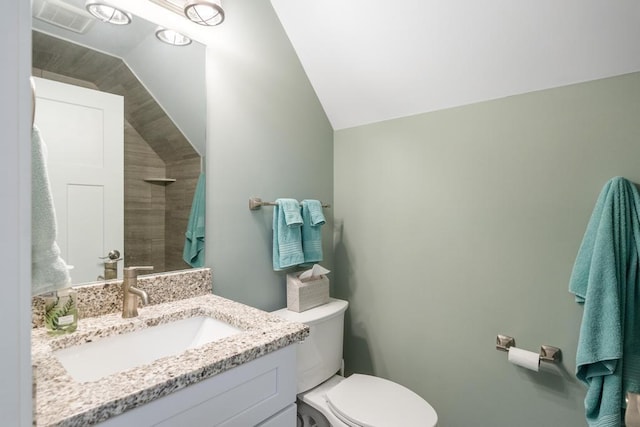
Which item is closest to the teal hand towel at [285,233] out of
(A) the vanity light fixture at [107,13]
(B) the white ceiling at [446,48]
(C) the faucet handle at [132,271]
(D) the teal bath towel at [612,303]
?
(C) the faucet handle at [132,271]

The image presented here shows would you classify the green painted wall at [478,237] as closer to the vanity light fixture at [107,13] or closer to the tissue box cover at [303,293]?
the tissue box cover at [303,293]

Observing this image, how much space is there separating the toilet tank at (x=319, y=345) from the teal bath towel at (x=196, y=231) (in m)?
0.49

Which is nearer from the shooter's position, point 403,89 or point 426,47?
point 426,47

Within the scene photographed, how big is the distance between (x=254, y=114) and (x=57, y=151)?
31.7 inches

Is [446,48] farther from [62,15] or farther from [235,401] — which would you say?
[235,401]

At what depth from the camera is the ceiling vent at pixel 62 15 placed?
991 mm

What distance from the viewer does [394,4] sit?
140 cm

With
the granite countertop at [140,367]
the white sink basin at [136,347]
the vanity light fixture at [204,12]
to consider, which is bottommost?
the white sink basin at [136,347]

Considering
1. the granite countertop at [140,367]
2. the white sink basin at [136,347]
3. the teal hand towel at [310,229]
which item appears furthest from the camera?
the teal hand towel at [310,229]

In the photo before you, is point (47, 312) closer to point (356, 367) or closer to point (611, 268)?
point (356, 367)

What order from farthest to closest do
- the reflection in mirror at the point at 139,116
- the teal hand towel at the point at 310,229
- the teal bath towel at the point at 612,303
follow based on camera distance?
the teal hand towel at the point at 310,229
the teal bath towel at the point at 612,303
the reflection in mirror at the point at 139,116

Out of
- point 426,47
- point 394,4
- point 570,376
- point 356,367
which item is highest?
point 394,4

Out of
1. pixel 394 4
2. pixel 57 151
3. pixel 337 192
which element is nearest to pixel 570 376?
pixel 337 192

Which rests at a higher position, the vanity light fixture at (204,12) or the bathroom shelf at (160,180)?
the vanity light fixture at (204,12)
